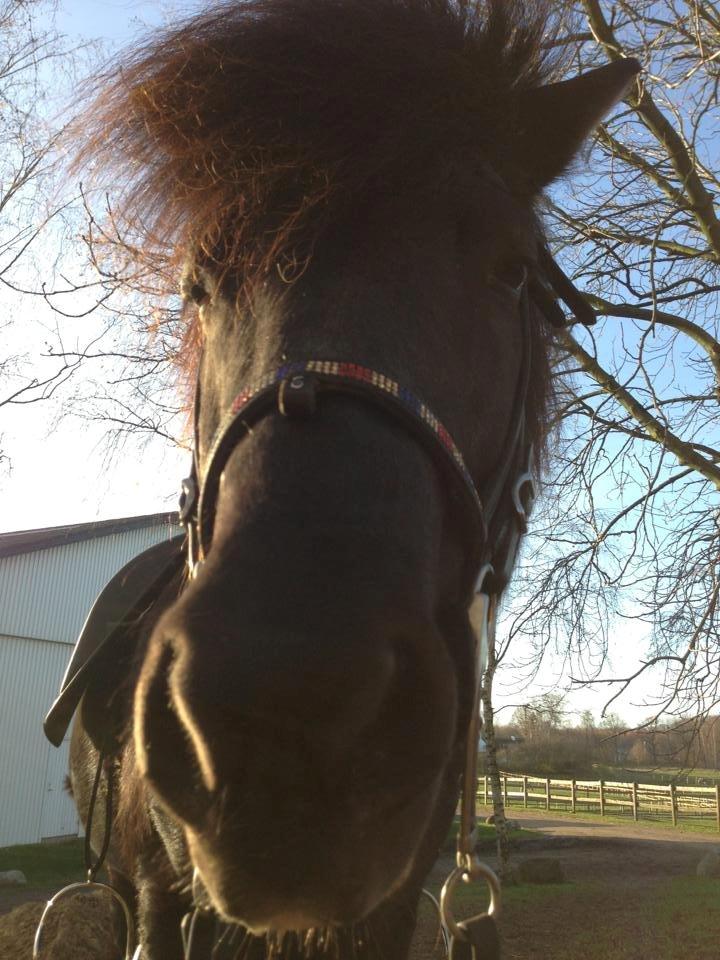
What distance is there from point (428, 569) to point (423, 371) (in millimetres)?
491

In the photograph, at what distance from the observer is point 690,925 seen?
375 inches

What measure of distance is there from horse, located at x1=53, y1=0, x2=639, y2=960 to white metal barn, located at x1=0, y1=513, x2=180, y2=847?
14.4m

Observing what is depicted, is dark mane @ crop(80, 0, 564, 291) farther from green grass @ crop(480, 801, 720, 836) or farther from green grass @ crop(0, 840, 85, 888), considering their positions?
green grass @ crop(480, 801, 720, 836)

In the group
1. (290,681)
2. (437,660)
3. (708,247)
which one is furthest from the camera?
(708,247)

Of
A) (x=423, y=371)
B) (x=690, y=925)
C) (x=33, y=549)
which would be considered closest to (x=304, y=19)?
(x=423, y=371)

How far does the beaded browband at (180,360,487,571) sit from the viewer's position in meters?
1.46

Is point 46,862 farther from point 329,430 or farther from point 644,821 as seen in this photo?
point 644,821

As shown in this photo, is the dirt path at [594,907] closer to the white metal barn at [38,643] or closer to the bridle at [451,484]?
the bridle at [451,484]

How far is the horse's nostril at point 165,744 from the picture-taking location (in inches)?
48.1

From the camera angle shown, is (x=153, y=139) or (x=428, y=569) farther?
(x=153, y=139)

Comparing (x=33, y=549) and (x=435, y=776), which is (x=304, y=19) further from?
(x=33, y=549)

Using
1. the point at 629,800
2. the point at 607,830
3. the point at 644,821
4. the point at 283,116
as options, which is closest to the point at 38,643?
the point at 607,830

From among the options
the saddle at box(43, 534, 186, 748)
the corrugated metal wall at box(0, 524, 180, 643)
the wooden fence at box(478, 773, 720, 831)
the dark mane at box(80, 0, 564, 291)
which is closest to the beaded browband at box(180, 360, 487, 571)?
the dark mane at box(80, 0, 564, 291)

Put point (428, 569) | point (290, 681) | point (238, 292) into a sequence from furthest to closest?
point (238, 292)
point (428, 569)
point (290, 681)
